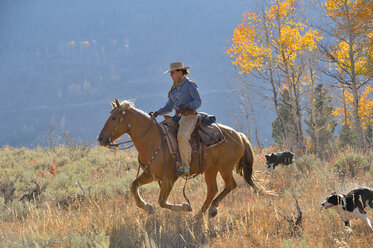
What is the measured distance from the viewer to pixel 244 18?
63.4ft

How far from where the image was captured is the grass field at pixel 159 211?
4.00 m

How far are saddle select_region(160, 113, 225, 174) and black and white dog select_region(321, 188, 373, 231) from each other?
2162 millimetres

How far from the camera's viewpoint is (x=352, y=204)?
431 centimetres

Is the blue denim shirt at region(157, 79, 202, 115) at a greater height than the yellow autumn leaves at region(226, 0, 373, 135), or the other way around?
the yellow autumn leaves at region(226, 0, 373, 135)

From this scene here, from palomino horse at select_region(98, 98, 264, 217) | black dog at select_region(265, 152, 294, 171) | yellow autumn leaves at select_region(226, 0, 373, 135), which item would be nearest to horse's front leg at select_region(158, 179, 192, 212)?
palomino horse at select_region(98, 98, 264, 217)

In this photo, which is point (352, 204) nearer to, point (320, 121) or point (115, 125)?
point (115, 125)

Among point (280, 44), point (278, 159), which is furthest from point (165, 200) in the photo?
point (280, 44)

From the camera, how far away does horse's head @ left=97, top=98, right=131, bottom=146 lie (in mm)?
5062

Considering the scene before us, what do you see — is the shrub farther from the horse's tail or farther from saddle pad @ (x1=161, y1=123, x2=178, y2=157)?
saddle pad @ (x1=161, y1=123, x2=178, y2=157)

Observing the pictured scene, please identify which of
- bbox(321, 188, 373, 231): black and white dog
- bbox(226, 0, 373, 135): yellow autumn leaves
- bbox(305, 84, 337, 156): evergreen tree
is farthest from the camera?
bbox(226, 0, 373, 135): yellow autumn leaves

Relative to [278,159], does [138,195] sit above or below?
below

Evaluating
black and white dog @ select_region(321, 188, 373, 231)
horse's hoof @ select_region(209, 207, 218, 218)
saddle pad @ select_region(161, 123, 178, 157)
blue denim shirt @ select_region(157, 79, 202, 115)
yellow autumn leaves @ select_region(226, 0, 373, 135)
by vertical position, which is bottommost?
horse's hoof @ select_region(209, 207, 218, 218)

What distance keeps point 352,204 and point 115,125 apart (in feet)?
11.8

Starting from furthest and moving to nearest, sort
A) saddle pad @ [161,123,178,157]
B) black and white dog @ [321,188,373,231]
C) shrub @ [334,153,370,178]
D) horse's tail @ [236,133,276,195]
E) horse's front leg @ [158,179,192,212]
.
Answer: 1. shrub @ [334,153,370,178]
2. horse's tail @ [236,133,276,195]
3. saddle pad @ [161,123,178,157]
4. horse's front leg @ [158,179,192,212]
5. black and white dog @ [321,188,373,231]
